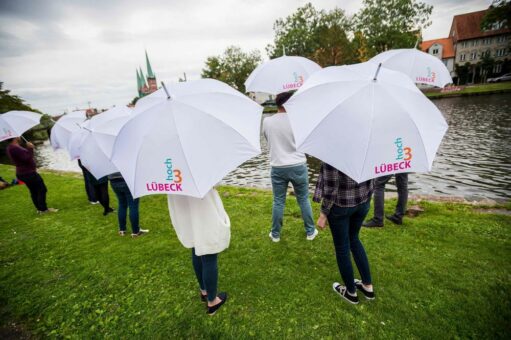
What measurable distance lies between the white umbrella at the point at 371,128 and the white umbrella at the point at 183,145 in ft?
2.05

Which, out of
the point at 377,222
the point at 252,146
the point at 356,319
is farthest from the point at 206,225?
the point at 377,222

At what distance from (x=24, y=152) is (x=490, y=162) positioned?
14.4 metres

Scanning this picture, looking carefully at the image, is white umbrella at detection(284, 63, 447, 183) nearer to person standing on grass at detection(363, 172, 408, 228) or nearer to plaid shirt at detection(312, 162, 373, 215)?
plaid shirt at detection(312, 162, 373, 215)

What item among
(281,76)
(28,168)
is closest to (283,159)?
(281,76)

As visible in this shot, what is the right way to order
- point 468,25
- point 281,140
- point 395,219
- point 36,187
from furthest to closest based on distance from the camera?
1. point 468,25
2. point 36,187
3. point 395,219
4. point 281,140

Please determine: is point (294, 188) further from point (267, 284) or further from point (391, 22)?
point (391, 22)

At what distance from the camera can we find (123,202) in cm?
470

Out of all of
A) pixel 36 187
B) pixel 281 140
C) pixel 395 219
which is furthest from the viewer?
pixel 36 187

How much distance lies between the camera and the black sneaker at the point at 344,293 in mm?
2887

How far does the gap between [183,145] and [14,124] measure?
6.09 m

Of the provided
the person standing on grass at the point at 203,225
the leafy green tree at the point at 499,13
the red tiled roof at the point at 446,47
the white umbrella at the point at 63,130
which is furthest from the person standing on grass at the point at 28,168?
the red tiled roof at the point at 446,47

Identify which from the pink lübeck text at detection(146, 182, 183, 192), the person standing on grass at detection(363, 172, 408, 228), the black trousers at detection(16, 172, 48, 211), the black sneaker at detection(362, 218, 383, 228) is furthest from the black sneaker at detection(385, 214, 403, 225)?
the black trousers at detection(16, 172, 48, 211)

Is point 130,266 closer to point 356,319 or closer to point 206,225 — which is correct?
point 206,225

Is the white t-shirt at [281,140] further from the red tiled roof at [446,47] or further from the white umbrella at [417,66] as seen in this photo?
the red tiled roof at [446,47]
